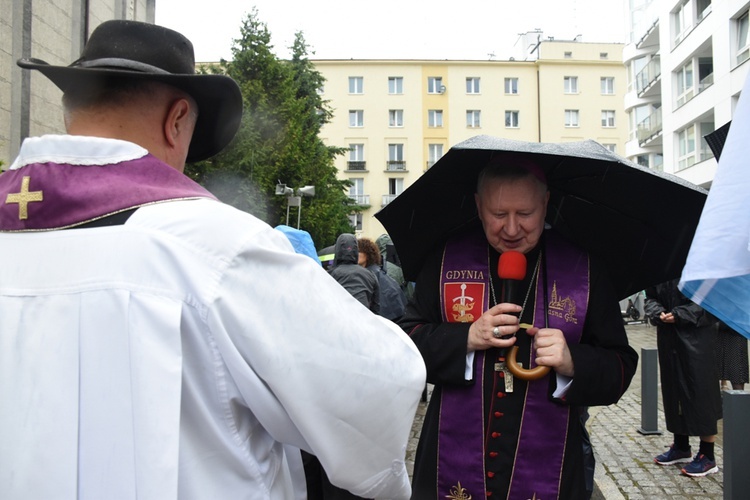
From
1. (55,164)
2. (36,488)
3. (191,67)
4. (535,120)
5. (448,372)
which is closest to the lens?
(36,488)

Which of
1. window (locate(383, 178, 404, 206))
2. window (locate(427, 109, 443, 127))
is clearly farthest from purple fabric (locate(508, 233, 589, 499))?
window (locate(427, 109, 443, 127))

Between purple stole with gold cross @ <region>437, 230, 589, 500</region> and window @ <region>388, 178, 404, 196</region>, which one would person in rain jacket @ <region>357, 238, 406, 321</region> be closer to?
purple stole with gold cross @ <region>437, 230, 589, 500</region>

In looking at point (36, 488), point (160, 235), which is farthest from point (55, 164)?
point (36, 488)

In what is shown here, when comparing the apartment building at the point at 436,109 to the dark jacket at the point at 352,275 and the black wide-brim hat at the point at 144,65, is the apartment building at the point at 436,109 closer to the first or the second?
the dark jacket at the point at 352,275

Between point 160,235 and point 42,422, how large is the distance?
41cm

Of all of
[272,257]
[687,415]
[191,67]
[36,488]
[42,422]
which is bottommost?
[687,415]

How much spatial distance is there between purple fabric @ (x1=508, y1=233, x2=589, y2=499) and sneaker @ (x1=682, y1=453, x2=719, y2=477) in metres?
4.07

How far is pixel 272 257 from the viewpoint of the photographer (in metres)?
1.34

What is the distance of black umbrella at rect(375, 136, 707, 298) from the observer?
90.0 inches

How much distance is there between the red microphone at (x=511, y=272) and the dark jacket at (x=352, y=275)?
4.77 metres

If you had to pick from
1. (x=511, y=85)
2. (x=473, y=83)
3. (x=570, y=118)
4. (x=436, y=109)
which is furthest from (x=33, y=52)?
(x=570, y=118)

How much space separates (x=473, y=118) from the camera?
51.4 meters

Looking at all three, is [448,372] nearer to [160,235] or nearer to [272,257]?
[272,257]

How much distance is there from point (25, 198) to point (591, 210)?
1963mm
